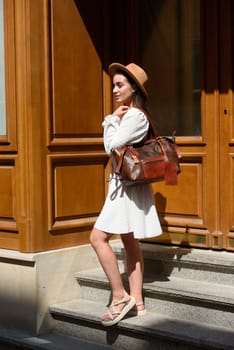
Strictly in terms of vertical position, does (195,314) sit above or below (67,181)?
below

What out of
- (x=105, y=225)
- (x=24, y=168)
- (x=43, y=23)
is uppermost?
(x=43, y=23)

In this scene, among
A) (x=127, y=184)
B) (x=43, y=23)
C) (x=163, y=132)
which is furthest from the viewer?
(x=163, y=132)

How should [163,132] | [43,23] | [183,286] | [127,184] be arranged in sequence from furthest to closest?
[163,132] < [43,23] < [183,286] < [127,184]

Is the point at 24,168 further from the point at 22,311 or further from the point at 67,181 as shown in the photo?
the point at 22,311

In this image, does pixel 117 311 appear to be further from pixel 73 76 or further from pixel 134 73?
pixel 73 76

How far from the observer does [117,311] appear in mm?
5164

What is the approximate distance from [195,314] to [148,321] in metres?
0.33

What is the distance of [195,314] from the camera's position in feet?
16.9

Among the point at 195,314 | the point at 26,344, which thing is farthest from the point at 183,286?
the point at 26,344

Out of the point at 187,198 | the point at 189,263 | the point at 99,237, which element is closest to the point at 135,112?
the point at 99,237

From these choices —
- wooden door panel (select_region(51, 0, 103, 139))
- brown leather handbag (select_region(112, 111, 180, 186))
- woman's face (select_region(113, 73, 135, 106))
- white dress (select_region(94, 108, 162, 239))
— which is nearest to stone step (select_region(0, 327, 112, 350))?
white dress (select_region(94, 108, 162, 239))

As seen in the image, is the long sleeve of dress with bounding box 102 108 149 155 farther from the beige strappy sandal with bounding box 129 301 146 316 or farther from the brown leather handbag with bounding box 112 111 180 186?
the beige strappy sandal with bounding box 129 301 146 316

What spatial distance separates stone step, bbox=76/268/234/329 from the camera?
197 inches

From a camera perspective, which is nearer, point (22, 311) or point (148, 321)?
point (148, 321)
